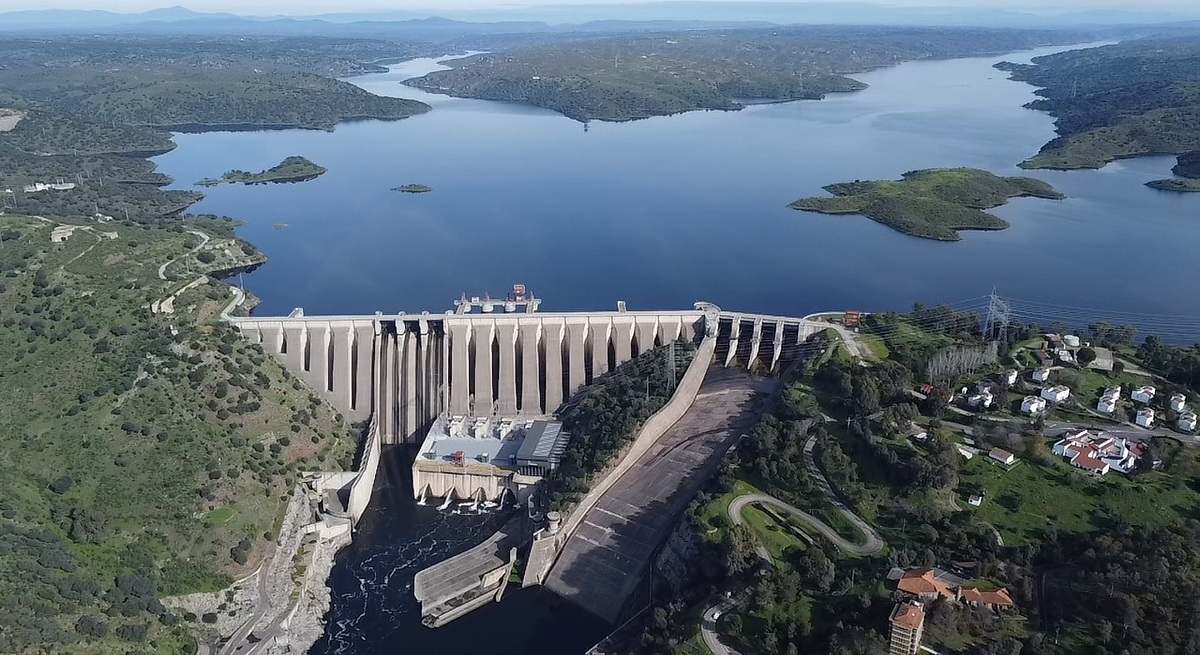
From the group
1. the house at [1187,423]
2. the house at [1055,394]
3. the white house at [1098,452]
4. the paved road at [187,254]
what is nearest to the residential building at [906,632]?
the white house at [1098,452]

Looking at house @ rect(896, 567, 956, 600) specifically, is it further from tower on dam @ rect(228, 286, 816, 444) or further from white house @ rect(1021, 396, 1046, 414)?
tower on dam @ rect(228, 286, 816, 444)

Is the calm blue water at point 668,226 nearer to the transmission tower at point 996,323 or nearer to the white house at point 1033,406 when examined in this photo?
the transmission tower at point 996,323

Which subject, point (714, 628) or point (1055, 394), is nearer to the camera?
point (714, 628)

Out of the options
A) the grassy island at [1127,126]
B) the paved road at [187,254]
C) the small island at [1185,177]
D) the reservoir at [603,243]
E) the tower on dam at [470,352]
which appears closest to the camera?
the reservoir at [603,243]

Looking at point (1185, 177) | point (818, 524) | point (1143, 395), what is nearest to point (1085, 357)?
point (1143, 395)

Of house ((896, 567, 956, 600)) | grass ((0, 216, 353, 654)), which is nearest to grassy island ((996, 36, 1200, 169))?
house ((896, 567, 956, 600))

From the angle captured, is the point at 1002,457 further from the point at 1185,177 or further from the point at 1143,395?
the point at 1185,177
